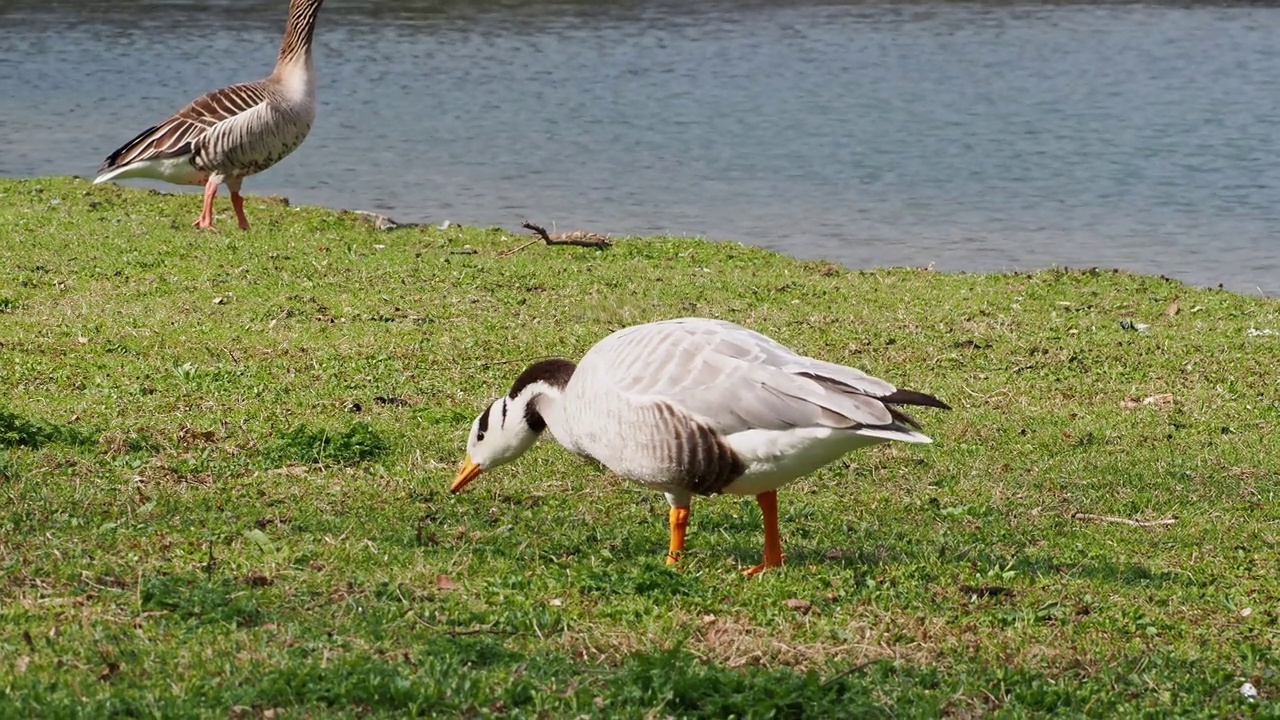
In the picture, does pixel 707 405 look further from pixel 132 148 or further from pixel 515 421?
pixel 132 148

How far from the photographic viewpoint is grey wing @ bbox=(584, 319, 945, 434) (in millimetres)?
6230

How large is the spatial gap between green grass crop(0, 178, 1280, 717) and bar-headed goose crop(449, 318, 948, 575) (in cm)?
46

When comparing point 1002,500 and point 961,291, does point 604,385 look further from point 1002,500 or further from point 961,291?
point 961,291

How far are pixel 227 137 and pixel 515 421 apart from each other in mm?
11031

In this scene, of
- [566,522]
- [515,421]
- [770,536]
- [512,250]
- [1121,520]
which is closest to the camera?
[770,536]

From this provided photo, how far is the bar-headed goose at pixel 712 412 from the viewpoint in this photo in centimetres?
628

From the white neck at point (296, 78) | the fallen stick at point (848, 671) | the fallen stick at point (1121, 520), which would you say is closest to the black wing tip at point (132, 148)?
the white neck at point (296, 78)

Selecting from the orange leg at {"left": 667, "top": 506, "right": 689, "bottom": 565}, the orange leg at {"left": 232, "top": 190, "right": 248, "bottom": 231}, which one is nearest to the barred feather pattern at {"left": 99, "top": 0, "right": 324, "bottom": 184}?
the orange leg at {"left": 232, "top": 190, "right": 248, "bottom": 231}

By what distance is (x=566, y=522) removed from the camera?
751 cm

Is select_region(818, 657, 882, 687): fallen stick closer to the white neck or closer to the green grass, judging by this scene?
the green grass

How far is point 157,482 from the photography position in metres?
7.68

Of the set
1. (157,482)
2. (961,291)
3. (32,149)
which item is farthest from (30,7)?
(157,482)

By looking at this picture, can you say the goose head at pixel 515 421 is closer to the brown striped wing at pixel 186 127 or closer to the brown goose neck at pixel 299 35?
the brown striped wing at pixel 186 127

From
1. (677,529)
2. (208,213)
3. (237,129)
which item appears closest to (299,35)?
(237,129)
